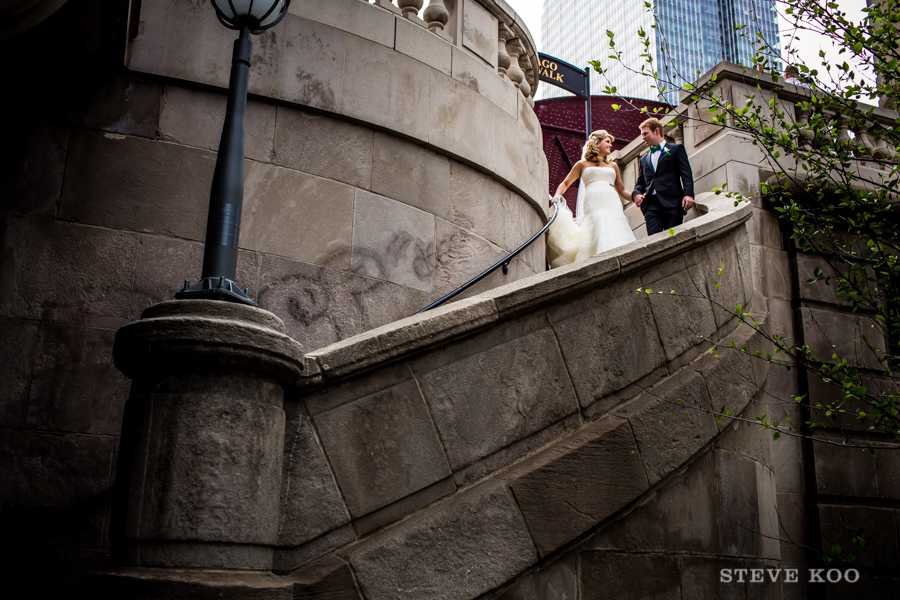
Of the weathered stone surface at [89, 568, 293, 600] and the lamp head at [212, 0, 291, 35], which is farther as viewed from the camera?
the lamp head at [212, 0, 291, 35]

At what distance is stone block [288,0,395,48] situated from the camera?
21.4 ft

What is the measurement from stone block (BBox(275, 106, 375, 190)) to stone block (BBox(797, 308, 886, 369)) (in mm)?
4992

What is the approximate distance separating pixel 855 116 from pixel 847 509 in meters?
4.10

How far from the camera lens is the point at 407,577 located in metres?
3.15

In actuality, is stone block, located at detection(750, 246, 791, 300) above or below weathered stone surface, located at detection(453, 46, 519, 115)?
below

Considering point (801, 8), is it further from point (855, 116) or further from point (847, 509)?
point (847, 509)

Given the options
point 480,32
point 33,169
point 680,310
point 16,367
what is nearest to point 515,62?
point 480,32

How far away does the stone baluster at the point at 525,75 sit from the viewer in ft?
28.1

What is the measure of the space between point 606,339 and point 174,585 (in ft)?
9.31

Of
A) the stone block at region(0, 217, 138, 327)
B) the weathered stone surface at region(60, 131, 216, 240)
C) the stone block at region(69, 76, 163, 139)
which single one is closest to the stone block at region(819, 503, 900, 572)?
the weathered stone surface at region(60, 131, 216, 240)

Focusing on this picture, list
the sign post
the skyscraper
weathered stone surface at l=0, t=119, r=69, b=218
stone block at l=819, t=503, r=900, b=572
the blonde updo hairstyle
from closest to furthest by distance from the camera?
weathered stone surface at l=0, t=119, r=69, b=218 < stone block at l=819, t=503, r=900, b=572 < the blonde updo hairstyle < the sign post < the skyscraper

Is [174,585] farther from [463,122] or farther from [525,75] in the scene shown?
[525,75]

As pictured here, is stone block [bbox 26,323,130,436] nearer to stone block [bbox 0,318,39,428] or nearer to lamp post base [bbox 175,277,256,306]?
stone block [bbox 0,318,39,428]

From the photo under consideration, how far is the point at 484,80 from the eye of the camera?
25.1ft
